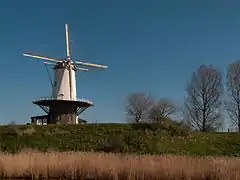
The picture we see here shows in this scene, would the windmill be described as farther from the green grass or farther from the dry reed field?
the dry reed field

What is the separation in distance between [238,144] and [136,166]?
20.0 m

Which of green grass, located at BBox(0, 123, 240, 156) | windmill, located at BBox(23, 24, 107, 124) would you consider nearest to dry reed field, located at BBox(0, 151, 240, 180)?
green grass, located at BBox(0, 123, 240, 156)

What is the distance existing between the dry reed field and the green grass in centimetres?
1285

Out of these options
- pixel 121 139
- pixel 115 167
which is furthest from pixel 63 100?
pixel 115 167

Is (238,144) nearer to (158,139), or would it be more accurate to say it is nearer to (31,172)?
(158,139)

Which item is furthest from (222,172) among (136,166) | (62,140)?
(62,140)

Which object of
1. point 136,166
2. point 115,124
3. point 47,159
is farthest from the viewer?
point 115,124

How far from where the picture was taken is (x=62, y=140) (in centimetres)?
2941

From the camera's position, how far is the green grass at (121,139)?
26.2 m

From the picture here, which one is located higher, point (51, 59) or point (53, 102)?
point (51, 59)

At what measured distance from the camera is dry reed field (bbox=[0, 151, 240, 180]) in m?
10.4

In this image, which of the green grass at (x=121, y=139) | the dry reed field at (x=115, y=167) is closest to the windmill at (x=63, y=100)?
the green grass at (x=121, y=139)

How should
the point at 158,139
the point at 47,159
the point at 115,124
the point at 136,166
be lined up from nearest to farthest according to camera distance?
1. the point at 136,166
2. the point at 47,159
3. the point at 158,139
4. the point at 115,124

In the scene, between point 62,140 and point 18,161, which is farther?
point 62,140
